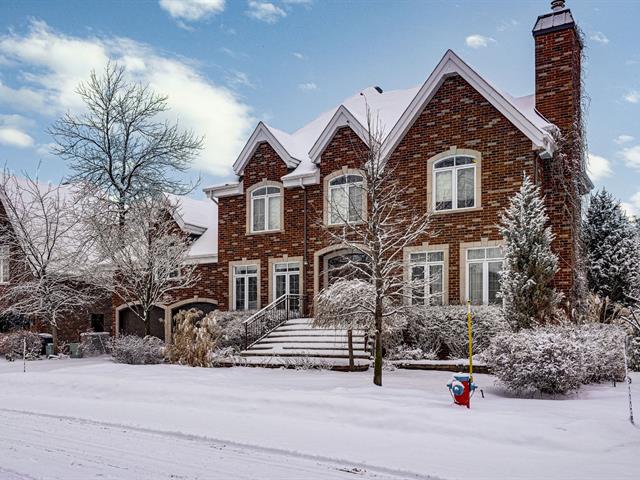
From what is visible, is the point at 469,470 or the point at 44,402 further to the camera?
the point at 44,402

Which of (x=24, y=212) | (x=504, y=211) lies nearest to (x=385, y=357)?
(x=504, y=211)

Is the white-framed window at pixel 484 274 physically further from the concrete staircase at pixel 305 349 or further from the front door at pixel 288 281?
the front door at pixel 288 281

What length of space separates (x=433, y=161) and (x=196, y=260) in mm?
10083

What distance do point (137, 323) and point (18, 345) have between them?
5.08 meters

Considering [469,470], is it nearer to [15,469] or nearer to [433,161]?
[15,469]

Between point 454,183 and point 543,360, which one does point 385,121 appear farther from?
point 543,360

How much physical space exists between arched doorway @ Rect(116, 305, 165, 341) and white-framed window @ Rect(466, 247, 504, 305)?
1316 cm

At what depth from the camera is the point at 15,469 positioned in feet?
22.3

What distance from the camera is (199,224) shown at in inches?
1058

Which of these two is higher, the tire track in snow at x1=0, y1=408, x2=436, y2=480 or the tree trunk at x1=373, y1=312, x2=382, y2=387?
the tree trunk at x1=373, y1=312, x2=382, y2=387

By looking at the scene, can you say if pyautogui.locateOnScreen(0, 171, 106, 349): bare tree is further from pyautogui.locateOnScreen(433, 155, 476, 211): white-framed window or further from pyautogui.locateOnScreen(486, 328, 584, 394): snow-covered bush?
pyautogui.locateOnScreen(486, 328, 584, 394): snow-covered bush

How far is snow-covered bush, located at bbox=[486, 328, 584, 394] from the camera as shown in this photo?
11.2m

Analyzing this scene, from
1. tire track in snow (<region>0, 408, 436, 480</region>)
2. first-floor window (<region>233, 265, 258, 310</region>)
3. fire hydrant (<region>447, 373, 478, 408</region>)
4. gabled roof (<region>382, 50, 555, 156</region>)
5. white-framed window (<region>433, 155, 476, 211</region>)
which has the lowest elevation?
tire track in snow (<region>0, 408, 436, 480</region>)

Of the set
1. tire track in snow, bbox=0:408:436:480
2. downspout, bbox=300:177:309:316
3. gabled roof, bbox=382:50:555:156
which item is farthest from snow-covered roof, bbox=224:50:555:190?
tire track in snow, bbox=0:408:436:480
